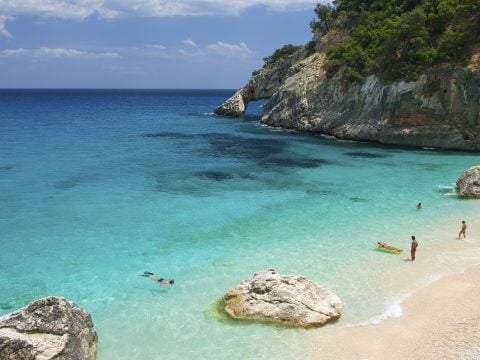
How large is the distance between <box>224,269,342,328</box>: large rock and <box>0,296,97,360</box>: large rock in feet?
17.3

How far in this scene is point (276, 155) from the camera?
4838 cm

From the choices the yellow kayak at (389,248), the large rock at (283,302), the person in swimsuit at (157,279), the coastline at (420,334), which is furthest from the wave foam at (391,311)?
the person in swimsuit at (157,279)

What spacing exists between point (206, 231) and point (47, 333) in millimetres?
12936

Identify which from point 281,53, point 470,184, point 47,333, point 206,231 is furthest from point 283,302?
point 281,53

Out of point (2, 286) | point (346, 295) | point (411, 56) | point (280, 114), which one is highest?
point (411, 56)

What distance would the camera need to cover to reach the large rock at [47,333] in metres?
12.0

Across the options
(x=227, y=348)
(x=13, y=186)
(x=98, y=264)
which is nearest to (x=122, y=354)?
(x=227, y=348)

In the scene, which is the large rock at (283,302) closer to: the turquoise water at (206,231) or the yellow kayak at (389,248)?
the turquoise water at (206,231)

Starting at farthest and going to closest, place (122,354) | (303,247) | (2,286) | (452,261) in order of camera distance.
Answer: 1. (303,247)
2. (452,261)
3. (2,286)
4. (122,354)

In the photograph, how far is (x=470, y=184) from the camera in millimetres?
30375

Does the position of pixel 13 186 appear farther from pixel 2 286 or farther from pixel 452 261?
pixel 452 261

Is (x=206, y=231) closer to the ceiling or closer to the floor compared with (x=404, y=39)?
closer to the floor

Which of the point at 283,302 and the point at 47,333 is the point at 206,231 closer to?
the point at 283,302

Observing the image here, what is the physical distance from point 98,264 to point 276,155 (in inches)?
1189
